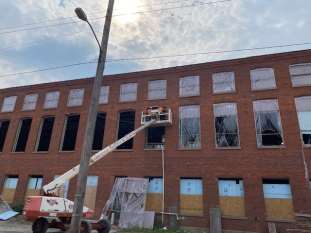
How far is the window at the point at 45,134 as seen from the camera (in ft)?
70.9

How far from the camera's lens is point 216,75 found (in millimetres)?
18969

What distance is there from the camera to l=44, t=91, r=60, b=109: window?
2297 cm

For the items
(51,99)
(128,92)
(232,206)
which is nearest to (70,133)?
(51,99)

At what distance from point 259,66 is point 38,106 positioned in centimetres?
1878

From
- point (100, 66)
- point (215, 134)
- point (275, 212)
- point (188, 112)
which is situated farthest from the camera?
point (188, 112)

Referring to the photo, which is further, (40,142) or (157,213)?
(40,142)

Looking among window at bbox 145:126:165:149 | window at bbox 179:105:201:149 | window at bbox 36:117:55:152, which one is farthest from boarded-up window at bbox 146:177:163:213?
window at bbox 36:117:55:152

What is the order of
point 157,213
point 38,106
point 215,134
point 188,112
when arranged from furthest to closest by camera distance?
1. point 38,106
2. point 188,112
3. point 215,134
4. point 157,213

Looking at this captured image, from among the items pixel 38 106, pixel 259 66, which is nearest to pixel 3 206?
pixel 38 106

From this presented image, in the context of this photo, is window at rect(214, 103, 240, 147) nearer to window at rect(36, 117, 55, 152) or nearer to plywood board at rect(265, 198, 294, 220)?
plywood board at rect(265, 198, 294, 220)

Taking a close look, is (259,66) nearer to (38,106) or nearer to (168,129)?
(168,129)

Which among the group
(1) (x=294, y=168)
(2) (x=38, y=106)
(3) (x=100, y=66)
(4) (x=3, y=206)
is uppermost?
(2) (x=38, y=106)

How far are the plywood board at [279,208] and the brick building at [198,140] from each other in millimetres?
53

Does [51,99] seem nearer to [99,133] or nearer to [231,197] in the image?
[99,133]
